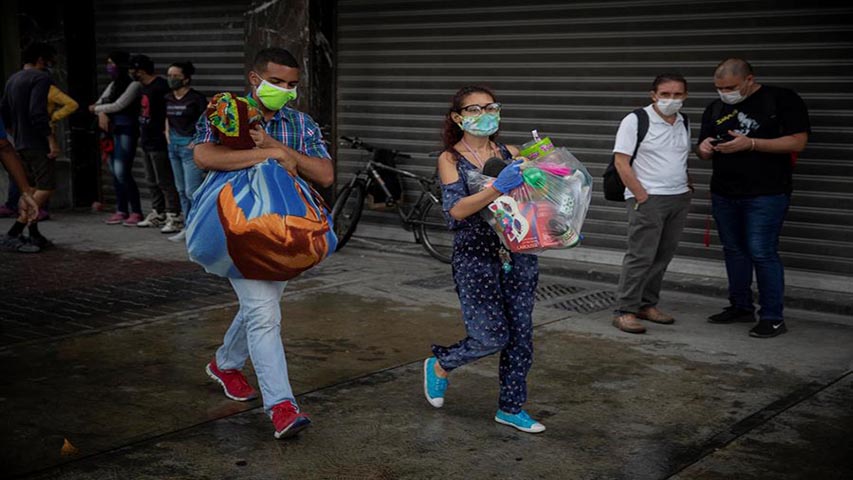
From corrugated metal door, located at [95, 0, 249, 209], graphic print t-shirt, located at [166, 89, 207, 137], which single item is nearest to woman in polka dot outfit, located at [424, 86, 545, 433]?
graphic print t-shirt, located at [166, 89, 207, 137]

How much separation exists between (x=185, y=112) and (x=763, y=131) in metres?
5.99

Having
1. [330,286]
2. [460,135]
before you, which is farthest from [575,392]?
[330,286]

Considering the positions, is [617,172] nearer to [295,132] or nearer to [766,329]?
[766,329]

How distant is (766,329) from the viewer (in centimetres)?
679

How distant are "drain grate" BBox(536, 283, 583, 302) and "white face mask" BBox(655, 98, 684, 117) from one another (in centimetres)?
194

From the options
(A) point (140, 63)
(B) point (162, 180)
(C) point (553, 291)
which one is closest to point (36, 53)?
(A) point (140, 63)

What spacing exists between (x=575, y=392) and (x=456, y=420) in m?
0.83

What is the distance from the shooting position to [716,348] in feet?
21.2

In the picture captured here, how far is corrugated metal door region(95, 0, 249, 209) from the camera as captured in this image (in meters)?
11.7

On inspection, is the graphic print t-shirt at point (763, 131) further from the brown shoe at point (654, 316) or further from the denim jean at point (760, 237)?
the brown shoe at point (654, 316)

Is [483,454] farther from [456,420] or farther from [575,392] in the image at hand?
[575,392]

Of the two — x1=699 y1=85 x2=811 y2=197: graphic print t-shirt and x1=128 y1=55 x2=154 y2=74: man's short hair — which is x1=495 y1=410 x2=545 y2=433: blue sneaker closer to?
x1=699 y1=85 x2=811 y2=197: graphic print t-shirt

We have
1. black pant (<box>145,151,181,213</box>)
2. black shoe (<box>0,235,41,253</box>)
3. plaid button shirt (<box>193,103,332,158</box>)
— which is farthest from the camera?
black pant (<box>145,151,181,213</box>)

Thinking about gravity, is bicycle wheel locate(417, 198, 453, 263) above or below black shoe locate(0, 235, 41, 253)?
above
